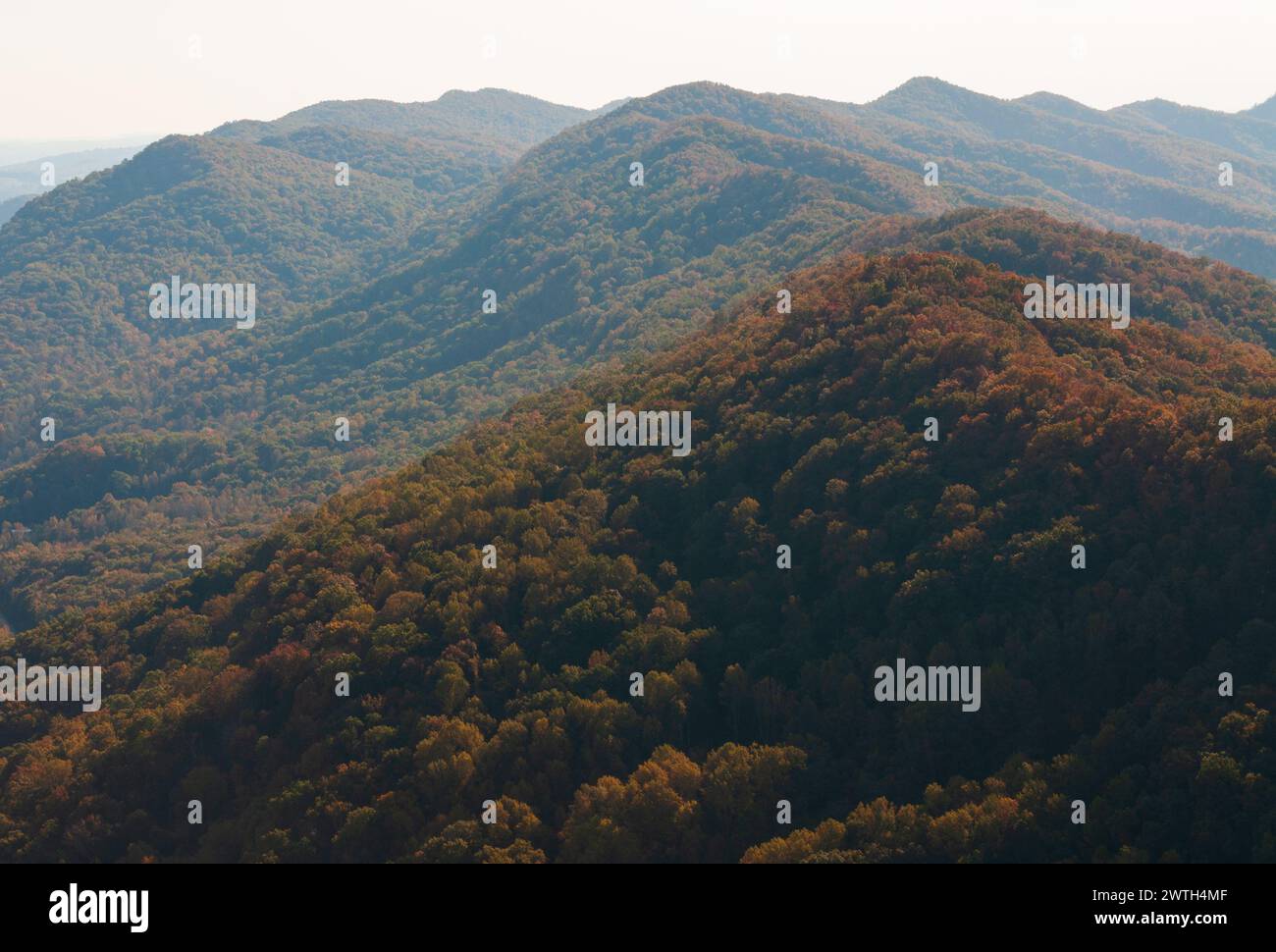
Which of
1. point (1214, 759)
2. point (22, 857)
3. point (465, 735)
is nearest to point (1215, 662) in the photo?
point (1214, 759)

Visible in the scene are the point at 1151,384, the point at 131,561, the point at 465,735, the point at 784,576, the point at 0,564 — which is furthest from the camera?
the point at 0,564

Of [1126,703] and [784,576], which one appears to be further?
[784,576]

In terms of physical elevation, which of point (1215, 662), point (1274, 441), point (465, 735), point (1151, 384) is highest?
point (1151, 384)

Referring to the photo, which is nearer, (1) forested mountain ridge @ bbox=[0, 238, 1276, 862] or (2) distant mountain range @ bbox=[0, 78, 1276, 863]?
(2) distant mountain range @ bbox=[0, 78, 1276, 863]

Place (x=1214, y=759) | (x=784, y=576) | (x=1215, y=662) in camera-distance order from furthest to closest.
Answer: (x=784, y=576)
(x=1215, y=662)
(x=1214, y=759)

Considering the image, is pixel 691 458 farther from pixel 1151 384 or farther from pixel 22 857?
pixel 22 857

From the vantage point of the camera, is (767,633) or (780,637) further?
(767,633)

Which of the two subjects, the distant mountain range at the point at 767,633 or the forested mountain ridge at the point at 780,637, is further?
the forested mountain ridge at the point at 780,637

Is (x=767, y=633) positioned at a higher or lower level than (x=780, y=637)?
higher
